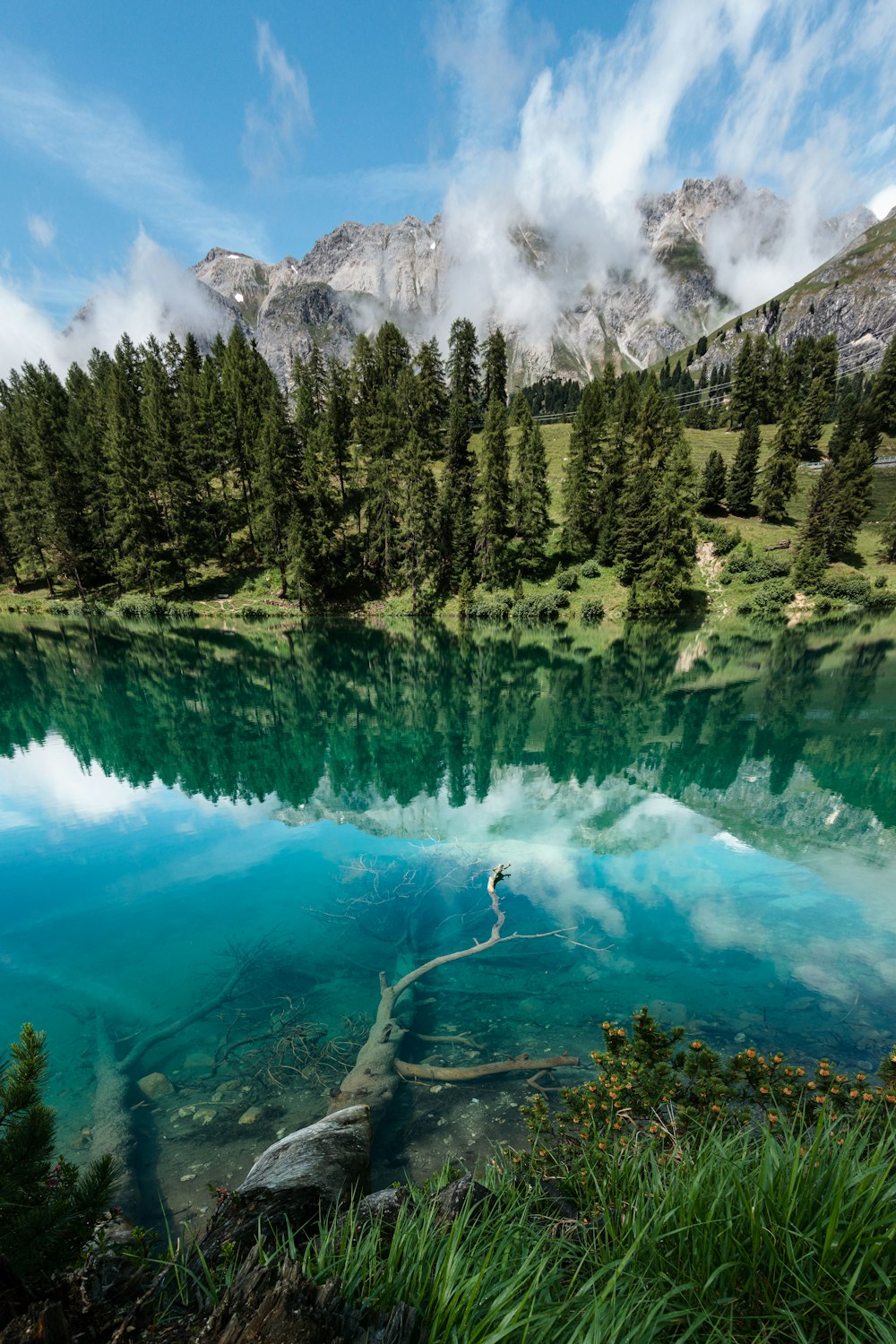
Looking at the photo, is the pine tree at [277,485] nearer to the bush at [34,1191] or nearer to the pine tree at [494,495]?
the pine tree at [494,495]

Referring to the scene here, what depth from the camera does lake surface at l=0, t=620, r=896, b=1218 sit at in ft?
30.2

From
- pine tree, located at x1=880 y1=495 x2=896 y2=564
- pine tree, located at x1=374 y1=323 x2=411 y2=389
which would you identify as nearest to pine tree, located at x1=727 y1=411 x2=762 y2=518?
pine tree, located at x1=880 y1=495 x2=896 y2=564

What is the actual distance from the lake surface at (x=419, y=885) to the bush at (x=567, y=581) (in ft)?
107

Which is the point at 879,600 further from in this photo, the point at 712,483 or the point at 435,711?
the point at 435,711

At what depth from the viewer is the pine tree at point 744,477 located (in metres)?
71.9

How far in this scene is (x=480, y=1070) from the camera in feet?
28.8

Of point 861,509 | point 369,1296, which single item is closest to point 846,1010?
point 369,1296

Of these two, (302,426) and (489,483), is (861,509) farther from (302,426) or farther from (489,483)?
(302,426)

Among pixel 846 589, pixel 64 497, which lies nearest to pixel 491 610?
pixel 846 589

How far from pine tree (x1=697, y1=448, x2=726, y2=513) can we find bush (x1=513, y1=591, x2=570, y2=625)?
2737 cm

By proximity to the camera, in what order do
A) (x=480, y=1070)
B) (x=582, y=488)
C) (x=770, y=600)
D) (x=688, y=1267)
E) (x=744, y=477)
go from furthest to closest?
(x=744, y=477)
(x=582, y=488)
(x=770, y=600)
(x=480, y=1070)
(x=688, y=1267)

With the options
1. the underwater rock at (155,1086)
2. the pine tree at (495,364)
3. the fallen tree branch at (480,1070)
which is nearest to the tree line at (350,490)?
the pine tree at (495,364)

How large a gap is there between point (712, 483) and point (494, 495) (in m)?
33.1

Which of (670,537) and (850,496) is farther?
(850,496)
